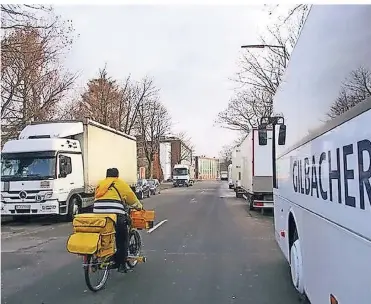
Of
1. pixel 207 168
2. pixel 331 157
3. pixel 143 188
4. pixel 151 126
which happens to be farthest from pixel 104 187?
pixel 207 168

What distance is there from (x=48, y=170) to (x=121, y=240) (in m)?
10.5

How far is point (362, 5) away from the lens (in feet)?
10.8

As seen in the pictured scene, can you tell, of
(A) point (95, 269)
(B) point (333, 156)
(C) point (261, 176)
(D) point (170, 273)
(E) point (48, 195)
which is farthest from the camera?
(C) point (261, 176)

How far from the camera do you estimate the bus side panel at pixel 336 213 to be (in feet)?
9.67

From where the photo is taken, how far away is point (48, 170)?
17453 millimetres

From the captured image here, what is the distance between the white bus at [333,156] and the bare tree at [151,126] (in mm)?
47672

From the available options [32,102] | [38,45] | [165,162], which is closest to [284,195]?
[38,45]

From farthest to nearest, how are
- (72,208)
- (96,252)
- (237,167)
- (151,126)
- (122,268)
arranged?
(151,126), (237,167), (72,208), (122,268), (96,252)

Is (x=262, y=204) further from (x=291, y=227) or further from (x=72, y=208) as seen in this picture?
(x=291, y=227)

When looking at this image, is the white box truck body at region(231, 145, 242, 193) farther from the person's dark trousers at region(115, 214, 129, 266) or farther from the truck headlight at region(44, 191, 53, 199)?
the person's dark trousers at region(115, 214, 129, 266)

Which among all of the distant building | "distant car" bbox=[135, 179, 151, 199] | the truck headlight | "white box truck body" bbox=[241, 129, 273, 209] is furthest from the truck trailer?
the distant building

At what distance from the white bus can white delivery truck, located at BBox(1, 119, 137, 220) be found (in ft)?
41.4

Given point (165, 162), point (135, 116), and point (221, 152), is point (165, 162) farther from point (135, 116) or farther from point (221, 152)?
point (135, 116)

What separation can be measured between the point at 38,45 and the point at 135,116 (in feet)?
95.2
